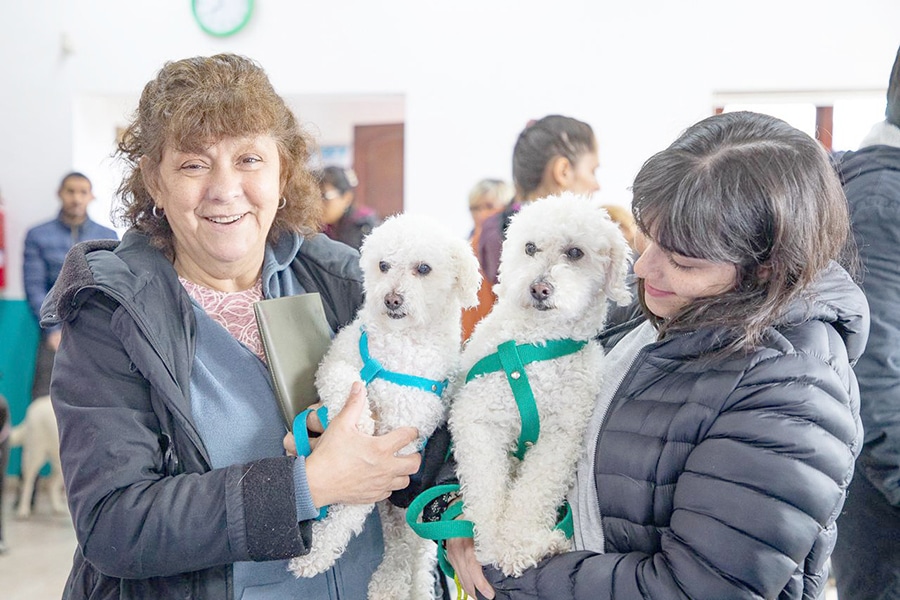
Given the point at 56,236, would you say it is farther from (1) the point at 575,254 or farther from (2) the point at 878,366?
(2) the point at 878,366

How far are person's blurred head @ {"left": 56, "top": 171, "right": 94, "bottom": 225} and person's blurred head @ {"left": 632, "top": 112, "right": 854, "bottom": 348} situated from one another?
4650 millimetres

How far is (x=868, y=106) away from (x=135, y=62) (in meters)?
4.78

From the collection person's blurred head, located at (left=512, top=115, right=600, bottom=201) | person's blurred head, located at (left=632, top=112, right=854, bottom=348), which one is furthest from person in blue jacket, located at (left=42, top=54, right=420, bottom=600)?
person's blurred head, located at (left=512, top=115, right=600, bottom=201)

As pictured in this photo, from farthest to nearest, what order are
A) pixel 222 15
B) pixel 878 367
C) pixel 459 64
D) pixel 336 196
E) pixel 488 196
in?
pixel 222 15, pixel 459 64, pixel 488 196, pixel 336 196, pixel 878 367

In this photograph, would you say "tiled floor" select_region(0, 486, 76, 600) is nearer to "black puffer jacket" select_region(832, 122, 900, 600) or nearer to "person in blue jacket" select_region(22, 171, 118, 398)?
"person in blue jacket" select_region(22, 171, 118, 398)

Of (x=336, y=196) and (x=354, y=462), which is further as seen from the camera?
(x=336, y=196)

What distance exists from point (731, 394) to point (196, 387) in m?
0.83

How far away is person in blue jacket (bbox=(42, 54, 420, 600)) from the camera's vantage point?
3.89ft

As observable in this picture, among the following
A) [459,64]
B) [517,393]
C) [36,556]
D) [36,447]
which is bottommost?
[36,556]

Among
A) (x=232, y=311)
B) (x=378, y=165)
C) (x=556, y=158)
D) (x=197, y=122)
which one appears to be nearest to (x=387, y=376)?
(x=232, y=311)

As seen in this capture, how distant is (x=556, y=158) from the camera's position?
8.35 feet

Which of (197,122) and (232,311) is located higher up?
(197,122)

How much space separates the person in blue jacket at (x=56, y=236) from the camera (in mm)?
4949

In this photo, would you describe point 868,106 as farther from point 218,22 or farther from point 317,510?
point 317,510
